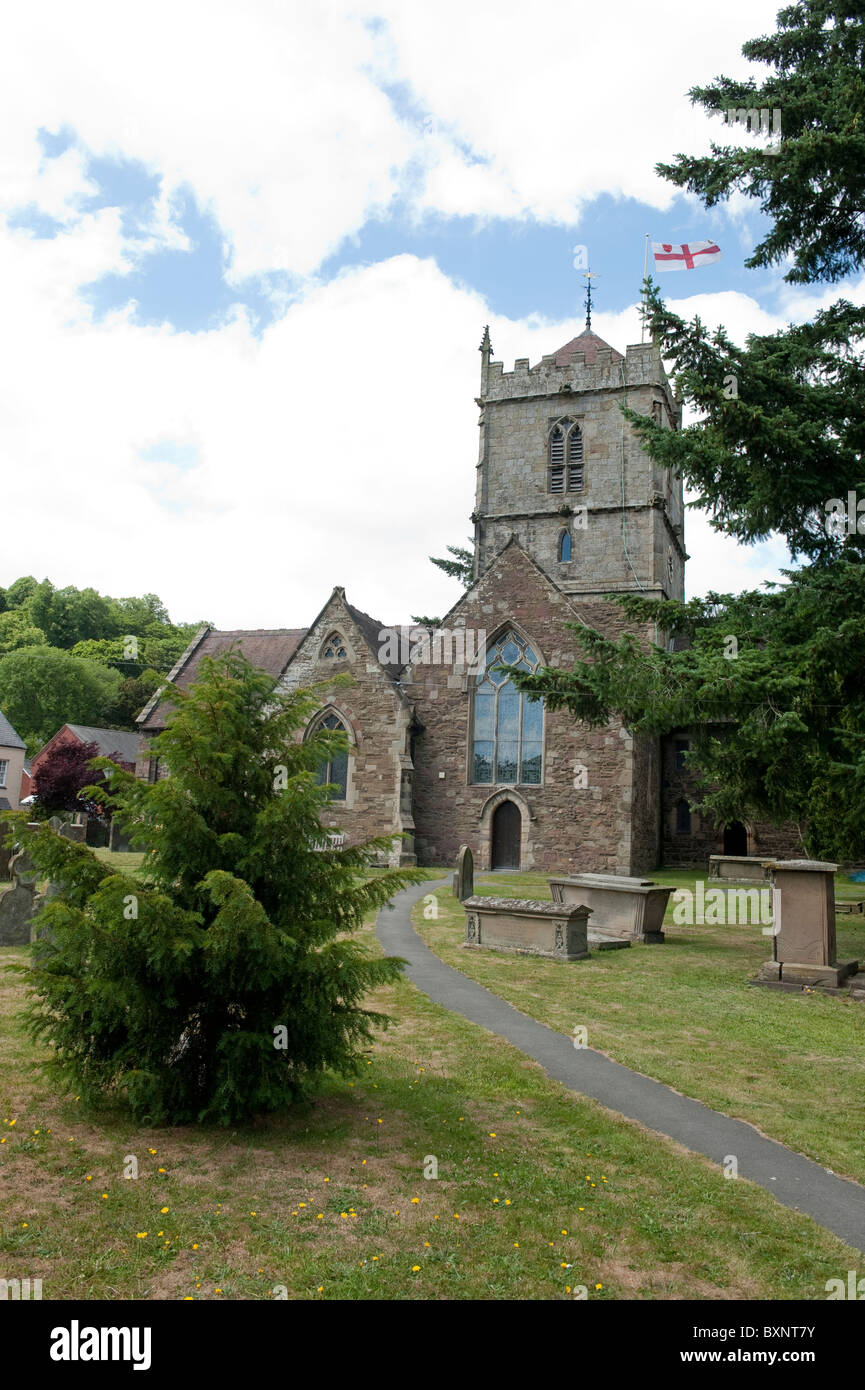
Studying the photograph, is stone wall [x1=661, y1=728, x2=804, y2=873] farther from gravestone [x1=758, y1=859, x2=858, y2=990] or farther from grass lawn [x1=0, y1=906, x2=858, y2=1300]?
grass lawn [x1=0, y1=906, x2=858, y2=1300]

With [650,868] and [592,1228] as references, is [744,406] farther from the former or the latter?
[650,868]

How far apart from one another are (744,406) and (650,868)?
20.1 meters

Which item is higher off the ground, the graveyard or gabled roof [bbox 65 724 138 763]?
gabled roof [bbox 65 724 138 763]

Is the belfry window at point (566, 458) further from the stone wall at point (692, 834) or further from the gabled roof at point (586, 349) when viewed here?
the stone wall at point (692, 834)

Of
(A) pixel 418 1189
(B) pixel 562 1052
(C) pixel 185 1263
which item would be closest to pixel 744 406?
(B) pixel 562 1052

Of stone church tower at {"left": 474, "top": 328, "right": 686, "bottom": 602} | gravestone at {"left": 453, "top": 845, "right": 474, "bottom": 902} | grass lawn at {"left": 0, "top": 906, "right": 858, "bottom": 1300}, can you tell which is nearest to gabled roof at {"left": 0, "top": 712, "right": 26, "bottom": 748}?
stone church tower at {"left": 474, "top": 328, "right": 686, "bottom": 602}

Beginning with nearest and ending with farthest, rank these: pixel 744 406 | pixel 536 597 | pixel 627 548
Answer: pixel 744 406
pixel 536 597
pixel 627 548

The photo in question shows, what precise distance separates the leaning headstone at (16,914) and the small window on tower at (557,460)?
25.1 m

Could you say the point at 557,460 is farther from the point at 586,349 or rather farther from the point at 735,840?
the point at 735,840

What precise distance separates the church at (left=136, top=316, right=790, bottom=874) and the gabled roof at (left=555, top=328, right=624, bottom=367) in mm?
133

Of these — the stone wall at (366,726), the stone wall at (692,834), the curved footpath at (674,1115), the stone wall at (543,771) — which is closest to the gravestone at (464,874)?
the stone wall at (366,726)

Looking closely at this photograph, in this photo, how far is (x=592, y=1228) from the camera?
4660mm

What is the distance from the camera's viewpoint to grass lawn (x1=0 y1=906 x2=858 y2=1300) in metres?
4.07

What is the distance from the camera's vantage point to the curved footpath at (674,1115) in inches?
203
